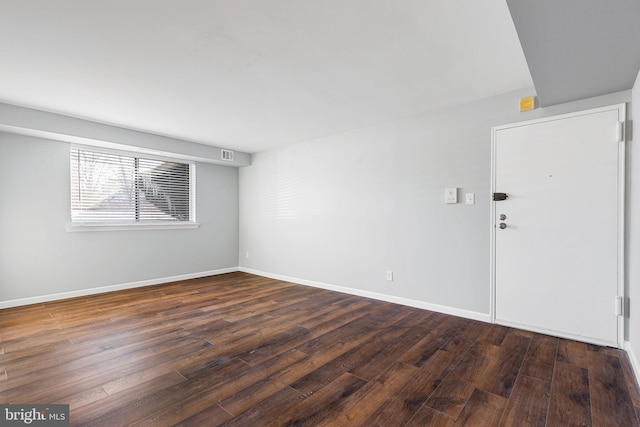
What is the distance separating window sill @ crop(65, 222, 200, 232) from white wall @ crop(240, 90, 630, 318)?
1476 millimetres

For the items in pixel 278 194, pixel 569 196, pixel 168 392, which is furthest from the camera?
pixel 278 194

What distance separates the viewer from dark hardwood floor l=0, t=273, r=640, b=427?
1596mm

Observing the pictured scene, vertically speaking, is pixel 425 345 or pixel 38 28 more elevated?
pixel 38 28

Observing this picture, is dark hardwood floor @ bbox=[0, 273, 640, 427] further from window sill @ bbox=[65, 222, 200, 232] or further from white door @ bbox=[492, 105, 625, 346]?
window sill @ bbox=[65, 222, 200, 232]

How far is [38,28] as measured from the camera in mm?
1893

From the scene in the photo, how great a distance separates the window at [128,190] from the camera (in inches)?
160

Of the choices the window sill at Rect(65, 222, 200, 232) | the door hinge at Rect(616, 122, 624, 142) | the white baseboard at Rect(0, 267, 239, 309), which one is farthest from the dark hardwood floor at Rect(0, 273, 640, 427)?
the door hinge at Rect(616, 122, 624, 142)

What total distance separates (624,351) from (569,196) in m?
1.28

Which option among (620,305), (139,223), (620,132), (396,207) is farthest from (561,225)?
(139,223)

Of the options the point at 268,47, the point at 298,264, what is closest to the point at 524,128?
the point at 268,47

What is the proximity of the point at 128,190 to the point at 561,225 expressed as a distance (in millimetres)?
5495

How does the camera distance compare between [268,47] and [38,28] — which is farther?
[268,47]

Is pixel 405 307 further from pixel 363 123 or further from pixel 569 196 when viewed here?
pixel 363 123

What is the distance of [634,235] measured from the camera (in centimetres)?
213
